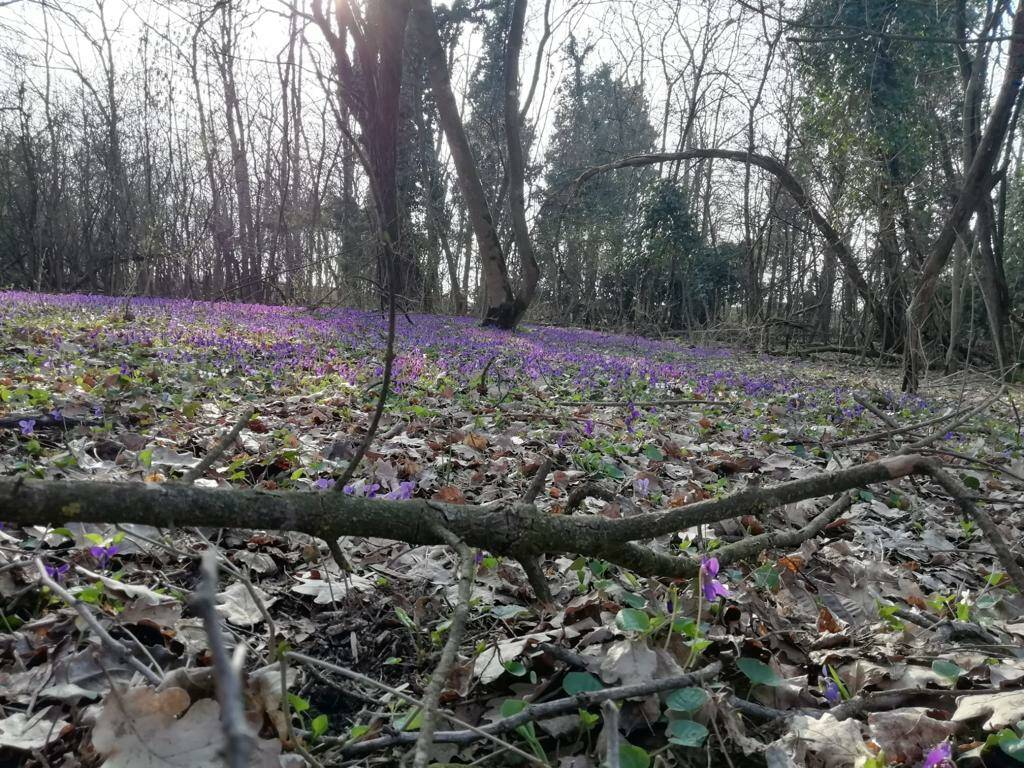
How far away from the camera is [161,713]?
97cm

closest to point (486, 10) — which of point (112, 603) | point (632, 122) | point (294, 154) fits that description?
point (294, 154)

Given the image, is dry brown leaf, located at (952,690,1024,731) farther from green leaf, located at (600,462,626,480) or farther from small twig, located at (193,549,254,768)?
green leaf, located at (600,462,626,480)

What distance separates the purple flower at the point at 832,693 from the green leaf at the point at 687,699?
0.30 m

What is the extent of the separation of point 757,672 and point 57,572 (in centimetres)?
155

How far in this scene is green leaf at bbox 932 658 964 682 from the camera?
1.28 meters

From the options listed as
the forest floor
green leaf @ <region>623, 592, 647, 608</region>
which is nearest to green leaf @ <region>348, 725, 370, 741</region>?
the forest floor

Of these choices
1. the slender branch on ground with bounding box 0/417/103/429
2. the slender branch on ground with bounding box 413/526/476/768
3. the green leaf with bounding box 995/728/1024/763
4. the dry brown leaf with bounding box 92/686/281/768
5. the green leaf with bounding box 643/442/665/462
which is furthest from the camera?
the green leaf with bounding box 643/442/665/462

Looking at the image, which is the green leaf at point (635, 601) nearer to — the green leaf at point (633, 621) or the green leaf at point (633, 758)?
the green leaf at point (633, 621)

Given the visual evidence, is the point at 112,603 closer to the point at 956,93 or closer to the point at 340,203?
the point at 956,93

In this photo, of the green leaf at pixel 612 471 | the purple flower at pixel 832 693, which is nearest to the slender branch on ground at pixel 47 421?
the green leaf at pixel 612 471

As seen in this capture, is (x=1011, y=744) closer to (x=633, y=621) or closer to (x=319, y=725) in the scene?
(x=633, y=621)

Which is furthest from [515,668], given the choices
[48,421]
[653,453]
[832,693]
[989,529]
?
[48,421]

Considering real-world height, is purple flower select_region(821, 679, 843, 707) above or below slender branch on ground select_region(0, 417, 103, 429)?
below

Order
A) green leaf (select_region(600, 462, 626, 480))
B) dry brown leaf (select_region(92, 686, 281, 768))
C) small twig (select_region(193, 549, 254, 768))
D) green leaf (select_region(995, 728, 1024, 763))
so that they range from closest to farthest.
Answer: small twig (select_region(193, 549, 254, 768)) < dry brown leaf (select_region(92, 686, 281, 768)) < green leaf (select_region(995, 728, 1024, 763)) < green leaf (select_region(600, 462, 626, 480))
